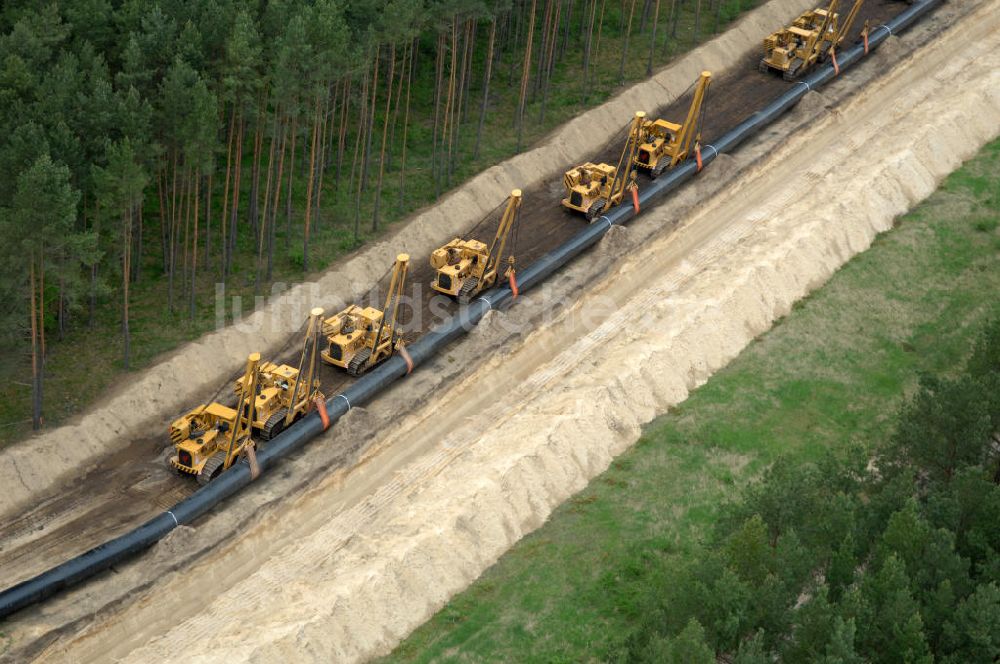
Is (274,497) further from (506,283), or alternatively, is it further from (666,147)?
(666,147)

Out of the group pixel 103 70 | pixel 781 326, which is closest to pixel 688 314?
pixel 781 326

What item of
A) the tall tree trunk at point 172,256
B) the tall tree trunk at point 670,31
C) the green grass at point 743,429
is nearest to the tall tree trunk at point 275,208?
the tall tree trunk at point 172,256

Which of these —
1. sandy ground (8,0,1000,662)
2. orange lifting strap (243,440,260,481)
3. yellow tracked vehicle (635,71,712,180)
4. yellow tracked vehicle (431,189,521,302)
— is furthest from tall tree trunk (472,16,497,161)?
orange lifting strap (243,440,260,481)

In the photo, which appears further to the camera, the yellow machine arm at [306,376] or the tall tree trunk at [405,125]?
the tall tree trunk at [405,125]

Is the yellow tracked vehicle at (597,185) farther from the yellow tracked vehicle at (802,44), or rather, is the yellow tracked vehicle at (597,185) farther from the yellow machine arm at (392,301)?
the yellow tracked vehicle at (802,44)

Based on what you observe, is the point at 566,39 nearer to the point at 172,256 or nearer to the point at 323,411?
the point at 172,256

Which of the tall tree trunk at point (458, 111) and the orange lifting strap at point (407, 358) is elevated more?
the tall tree trunk at point (458, 111)

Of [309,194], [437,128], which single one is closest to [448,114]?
[437,128]

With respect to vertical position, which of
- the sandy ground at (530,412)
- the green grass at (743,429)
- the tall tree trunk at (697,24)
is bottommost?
the green grass at (743,429)
